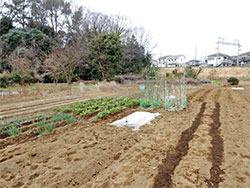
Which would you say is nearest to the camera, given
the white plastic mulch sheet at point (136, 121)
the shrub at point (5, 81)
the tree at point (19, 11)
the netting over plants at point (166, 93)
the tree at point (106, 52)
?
the white plastic mulch sheet at point (136, 121)

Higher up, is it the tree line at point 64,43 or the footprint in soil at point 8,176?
the tree line at point 64,43

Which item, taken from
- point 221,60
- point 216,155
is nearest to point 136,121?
point 216,155

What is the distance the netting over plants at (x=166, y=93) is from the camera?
5.47 metres

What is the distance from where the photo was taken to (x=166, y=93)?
5.57 metres

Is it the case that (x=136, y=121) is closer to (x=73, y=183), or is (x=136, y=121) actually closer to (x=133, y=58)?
(x=73, y=183)

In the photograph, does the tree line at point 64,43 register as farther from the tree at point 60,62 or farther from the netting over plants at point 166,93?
the netting over plants at point 166,93

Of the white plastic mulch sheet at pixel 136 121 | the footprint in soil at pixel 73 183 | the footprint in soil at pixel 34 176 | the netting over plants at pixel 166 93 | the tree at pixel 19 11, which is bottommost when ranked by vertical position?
the footprint in soil at pixel 73 183

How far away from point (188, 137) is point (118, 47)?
497 inches

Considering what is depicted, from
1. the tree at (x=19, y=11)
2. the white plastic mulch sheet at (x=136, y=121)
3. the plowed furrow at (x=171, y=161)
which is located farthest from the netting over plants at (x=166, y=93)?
the tree at (x=19, y=11)

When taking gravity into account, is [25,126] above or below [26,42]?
below

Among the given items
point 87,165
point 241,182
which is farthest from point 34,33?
point 241,182

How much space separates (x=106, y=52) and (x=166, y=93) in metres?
9.96

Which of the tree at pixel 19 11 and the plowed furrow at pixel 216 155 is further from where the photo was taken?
the tree at pixel 19 11

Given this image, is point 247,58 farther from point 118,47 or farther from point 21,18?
point 21,18
